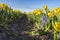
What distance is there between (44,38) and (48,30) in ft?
2.04

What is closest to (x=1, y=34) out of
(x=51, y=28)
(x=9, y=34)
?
(x=9, y=34)

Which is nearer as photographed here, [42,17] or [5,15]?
[42,17]

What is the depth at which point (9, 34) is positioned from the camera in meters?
4.36

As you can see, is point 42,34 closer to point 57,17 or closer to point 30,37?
point 30,37

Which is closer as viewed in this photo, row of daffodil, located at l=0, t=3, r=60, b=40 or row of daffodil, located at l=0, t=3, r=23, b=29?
row of daffodil, located at l=0, t=3, r=60, b=40

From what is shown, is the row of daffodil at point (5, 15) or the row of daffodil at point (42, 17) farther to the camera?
the row of daffodil at point (5, 15)

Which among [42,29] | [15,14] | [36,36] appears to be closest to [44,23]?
[42,29]

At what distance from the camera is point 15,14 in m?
6.44

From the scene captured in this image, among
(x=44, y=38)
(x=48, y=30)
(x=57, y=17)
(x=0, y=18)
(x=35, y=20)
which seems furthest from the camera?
(x=35, y=20)

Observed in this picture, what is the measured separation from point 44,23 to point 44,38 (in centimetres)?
55

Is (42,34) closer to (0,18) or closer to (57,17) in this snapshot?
(57,17)

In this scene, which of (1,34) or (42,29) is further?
(42,29)

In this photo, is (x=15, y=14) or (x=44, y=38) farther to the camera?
(x=15, y=14)

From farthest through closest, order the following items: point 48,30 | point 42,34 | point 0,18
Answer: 1. point 0,18
2. point 48,30
3. point 42,34
